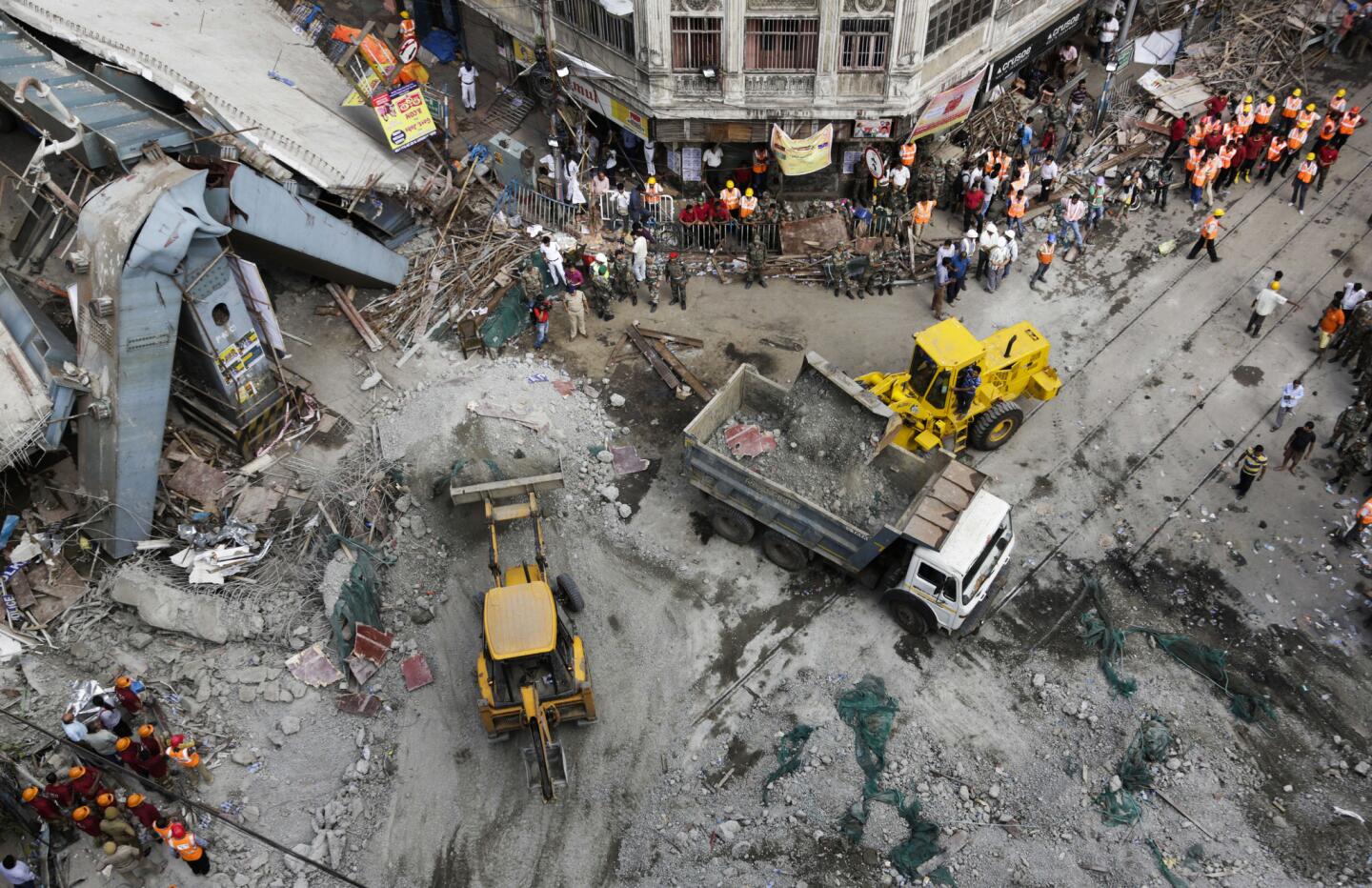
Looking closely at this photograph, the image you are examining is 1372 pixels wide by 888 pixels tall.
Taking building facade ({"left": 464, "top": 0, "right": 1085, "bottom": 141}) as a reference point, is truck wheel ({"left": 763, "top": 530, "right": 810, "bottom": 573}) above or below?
below

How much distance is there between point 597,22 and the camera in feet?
76.8

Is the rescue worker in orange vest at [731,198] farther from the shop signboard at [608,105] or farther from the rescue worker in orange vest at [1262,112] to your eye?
the rescue worker in orange vest at [1262,112]

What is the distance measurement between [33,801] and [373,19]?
23.0 metres

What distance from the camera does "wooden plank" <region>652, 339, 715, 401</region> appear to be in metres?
21.0

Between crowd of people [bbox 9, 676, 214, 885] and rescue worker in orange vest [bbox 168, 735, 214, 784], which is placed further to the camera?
rescue worker in orange vest [bbox 168, 735, 214, 784]

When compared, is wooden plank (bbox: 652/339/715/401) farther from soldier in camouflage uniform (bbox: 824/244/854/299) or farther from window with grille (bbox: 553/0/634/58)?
window with grille (bbox: 553/0/634/58)

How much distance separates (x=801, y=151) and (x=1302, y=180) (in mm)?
12281

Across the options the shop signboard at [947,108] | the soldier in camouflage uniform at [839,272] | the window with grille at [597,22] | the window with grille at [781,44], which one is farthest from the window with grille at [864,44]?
the window with grille at [597,22]

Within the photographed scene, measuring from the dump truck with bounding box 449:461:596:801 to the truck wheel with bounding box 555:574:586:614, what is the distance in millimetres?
639

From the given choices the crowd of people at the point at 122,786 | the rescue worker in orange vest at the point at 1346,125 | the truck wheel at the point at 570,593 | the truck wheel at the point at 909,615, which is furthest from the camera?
the rescue worker in orange vest at the point at 1346,125

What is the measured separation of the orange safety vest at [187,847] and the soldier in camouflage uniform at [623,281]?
540 inches

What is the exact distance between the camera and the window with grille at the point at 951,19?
888 inches

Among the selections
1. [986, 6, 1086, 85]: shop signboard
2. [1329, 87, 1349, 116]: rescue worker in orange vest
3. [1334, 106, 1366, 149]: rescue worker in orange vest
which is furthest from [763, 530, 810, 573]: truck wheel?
[1329, 87, 1349, 116]: rescue worker in orange vest

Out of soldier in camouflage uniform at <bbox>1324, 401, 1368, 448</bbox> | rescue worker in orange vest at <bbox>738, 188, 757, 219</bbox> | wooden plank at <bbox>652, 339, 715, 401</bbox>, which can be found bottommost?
wooden plank at <bbox>652, 339, 715, 401</bbox>
